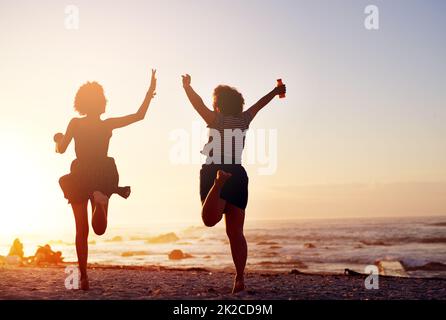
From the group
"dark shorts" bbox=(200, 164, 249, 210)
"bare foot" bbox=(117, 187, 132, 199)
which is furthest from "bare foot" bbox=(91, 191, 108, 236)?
"dark shorts" bbox=(200, 164, 249, 210)

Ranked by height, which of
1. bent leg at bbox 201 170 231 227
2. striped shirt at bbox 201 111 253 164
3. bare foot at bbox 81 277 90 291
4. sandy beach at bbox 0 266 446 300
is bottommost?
sandy beach at bbox 0 266 446 300

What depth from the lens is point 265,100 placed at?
6379 millimetres

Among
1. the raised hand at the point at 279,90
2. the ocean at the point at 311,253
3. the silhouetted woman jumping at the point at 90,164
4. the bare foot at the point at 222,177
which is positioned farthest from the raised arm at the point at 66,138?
the ocean at the point at 311,253

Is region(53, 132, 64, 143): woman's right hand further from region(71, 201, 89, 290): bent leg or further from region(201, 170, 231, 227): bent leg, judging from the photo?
region(201, 170, 231, 227): bent leg

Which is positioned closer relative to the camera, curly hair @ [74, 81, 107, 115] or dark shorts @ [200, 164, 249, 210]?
dark shorts @ [200, 164, 249, 210]

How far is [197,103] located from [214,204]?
1.29 m

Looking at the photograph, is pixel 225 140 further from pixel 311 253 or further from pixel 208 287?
pixel 311 253

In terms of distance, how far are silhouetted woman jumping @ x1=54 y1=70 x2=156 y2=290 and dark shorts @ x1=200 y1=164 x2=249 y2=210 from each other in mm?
1256

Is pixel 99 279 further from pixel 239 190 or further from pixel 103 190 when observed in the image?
pixel 239 190

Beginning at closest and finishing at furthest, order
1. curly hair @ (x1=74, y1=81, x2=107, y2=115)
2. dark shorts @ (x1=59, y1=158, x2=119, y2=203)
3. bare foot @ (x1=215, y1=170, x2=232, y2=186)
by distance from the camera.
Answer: bare foot @ (x1=215, y1=170, x2=232, y2=186), dark shorts @ (x1=59, y1=158, x2=119, y2=203), curly hair @ (x1=74, y1=81, x2=107, y2=115)

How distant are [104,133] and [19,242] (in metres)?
10.4

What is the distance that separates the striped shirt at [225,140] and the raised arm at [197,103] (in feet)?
0.24

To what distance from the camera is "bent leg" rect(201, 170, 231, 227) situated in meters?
5.53
